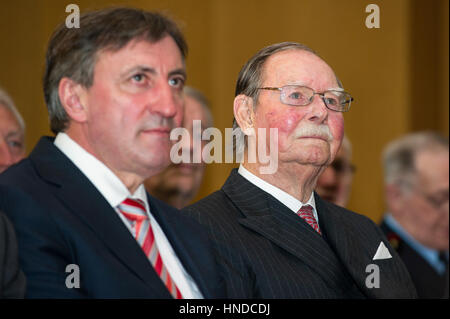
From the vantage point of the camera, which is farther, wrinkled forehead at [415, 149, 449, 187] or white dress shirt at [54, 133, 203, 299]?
wrinkled forehead at [415, 149, 449, 187]

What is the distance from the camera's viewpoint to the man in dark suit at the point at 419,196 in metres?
3.49

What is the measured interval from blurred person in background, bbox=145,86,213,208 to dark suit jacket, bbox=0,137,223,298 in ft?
4.43

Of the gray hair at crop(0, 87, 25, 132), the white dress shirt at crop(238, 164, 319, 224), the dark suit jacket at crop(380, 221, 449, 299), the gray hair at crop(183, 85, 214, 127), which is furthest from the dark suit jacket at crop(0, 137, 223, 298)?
the dark suit jacket at crop(380, 221, 449, 299)

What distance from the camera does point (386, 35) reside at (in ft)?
13.1

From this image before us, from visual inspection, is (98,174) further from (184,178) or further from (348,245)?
(184,178)

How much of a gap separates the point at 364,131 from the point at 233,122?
216 centimetres

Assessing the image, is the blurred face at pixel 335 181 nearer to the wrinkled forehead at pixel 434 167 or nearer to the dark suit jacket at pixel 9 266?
the wrinkled forehead at pixel 434 167

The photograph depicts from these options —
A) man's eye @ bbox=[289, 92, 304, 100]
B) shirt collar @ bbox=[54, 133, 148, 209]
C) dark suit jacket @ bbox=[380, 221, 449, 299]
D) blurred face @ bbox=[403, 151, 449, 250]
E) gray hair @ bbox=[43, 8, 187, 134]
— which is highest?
gray hair @ bbox=[43, 8, 187, 134]

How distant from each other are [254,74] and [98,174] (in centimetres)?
55

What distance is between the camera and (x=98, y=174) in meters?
1.69

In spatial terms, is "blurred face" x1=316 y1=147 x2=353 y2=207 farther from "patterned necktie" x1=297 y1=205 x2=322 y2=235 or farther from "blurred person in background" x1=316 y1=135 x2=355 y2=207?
"patterned necktie" x1=297 y1=205 x2=322 y2=235

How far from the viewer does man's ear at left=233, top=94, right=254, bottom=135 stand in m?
1.95

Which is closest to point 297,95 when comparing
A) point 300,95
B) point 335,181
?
point 300,95

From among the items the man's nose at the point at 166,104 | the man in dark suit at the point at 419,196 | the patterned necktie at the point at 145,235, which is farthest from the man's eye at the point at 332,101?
the man in dark suit at the point at 419,196
